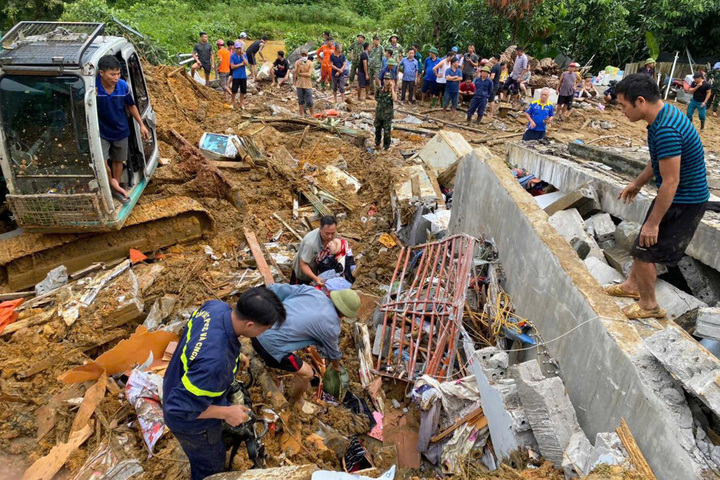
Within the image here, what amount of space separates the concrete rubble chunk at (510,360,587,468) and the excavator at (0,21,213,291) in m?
4.84

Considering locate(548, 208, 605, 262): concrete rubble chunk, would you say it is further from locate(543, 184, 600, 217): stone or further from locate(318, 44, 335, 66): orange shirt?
locate(318, 44, 335, 66): orange shirt

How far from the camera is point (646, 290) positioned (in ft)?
12.4

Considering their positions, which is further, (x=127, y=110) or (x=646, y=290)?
(x=127, y=110)

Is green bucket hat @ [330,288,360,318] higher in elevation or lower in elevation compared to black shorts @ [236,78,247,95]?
lower

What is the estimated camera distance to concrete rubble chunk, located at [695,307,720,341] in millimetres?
3316

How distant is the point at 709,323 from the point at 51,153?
649 cm

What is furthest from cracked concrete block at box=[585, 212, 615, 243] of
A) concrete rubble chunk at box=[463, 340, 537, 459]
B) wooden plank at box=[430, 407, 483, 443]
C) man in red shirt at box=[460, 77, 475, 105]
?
man in red shirt at box=[460, 77, 475, 105]

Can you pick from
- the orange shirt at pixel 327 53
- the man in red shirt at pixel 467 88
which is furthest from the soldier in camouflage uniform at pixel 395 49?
the man in red shirt at pixel 467 88

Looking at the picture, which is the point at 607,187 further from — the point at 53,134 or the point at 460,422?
the point at 53,134

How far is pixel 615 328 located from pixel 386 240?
15.3 ft

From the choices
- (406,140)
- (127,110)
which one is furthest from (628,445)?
(406,140)

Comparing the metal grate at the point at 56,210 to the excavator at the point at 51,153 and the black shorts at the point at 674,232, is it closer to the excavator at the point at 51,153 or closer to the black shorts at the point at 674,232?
the excavator at the point at 51,153

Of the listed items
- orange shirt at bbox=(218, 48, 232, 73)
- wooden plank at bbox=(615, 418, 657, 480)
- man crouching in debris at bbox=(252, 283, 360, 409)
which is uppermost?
orange shirt at bbox=(218, 48, 232, 73)

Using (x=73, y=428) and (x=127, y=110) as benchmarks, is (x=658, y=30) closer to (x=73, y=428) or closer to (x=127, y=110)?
(x=127, y=110)
